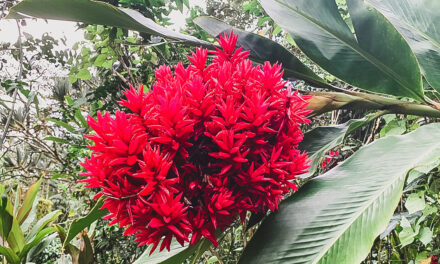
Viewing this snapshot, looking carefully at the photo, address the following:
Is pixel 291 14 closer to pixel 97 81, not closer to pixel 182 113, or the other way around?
pixel 182 113

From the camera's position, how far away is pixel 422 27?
80 centimetres

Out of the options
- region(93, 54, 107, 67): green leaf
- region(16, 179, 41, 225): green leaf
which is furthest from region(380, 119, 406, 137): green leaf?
region(16, 179, 41, 225): green leaf

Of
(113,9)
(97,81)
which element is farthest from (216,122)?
(97,81)

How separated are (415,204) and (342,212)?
91 centimetres

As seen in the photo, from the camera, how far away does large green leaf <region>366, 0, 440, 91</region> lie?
0.77m

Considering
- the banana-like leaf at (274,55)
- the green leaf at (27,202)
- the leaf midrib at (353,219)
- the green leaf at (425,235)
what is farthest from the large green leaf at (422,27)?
the green leaf at (27,202)

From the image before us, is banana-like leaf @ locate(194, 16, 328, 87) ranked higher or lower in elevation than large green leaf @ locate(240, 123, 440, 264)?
higher

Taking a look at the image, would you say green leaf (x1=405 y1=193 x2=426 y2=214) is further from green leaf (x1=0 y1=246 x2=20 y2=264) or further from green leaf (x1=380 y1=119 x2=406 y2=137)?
green leaf (x1=0 y1=246 x2=20 y2=264)

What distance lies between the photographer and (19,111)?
3260 mm

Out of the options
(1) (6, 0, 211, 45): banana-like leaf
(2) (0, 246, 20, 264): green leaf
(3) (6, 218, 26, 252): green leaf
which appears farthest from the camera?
(3) (6, 218, 26, 252): green leaf

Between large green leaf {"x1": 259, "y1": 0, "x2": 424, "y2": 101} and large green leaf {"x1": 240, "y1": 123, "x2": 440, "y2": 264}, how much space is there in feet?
0.64

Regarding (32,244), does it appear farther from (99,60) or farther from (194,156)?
(194,156)

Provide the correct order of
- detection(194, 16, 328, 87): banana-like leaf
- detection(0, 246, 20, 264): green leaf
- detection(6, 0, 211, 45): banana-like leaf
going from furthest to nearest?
detection(0, 246, 20, 264): green leaf
detection(194, 16, 328, 87): banana-like leaf
detection(6, 0, 211, 45): banana-like leaf

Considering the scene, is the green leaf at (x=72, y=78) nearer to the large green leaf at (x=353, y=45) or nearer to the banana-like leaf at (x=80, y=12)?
the banana-like leaf at (x=80, y=12)
